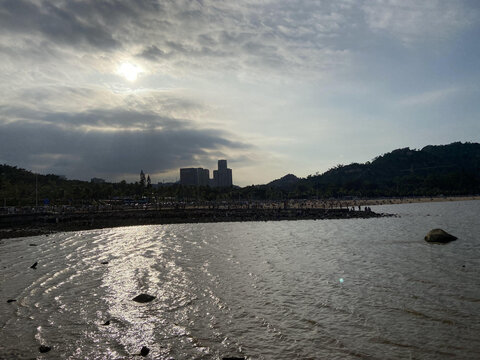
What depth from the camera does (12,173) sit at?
182 m

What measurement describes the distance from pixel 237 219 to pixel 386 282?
73747 millimetres

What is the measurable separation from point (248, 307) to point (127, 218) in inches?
3129

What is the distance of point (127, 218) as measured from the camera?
90.2m

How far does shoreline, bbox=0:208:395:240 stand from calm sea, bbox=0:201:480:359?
41.2 metres

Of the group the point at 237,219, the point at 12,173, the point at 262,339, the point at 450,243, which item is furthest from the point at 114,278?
the point at 12,173

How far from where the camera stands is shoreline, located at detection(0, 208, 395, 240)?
70.8 meters

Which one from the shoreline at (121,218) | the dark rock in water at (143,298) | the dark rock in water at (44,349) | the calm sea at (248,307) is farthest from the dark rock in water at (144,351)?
the shoreline at (121,218)

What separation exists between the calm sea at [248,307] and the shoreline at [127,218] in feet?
135

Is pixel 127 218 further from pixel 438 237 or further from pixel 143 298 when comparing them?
pixel 143 298

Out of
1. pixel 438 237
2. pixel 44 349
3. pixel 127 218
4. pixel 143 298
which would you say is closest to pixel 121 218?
pixel 127 218

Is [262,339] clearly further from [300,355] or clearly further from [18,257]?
[18,257]

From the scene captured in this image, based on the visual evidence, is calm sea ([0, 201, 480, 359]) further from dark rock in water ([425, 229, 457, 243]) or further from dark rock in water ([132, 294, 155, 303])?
dark rock in water ([425, 229, 457, 243])

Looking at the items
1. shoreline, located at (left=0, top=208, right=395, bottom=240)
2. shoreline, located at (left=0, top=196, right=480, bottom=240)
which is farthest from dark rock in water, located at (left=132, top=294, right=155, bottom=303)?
shoreline, located at (left=0, top=208, right=395, bottom=240)

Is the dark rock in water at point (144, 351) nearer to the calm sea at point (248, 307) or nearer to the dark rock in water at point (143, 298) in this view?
the calm sea at point (248, 307)
